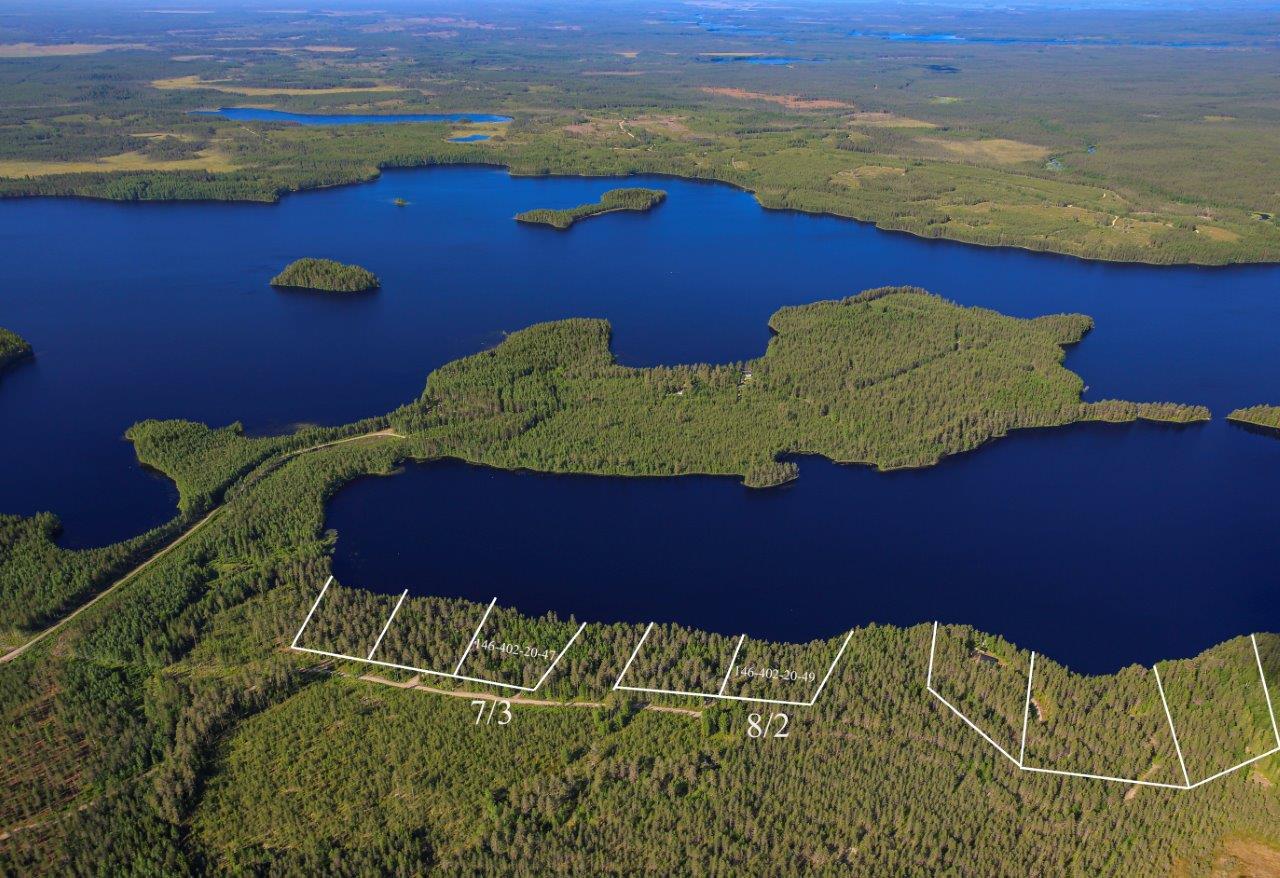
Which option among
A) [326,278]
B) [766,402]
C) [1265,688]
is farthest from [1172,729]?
[326,278]

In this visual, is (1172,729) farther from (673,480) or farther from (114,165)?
(114,165)

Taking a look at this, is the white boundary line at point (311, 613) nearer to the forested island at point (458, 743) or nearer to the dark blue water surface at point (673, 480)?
the forested island at point (458, 743)

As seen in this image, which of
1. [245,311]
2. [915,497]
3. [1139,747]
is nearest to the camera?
[1139,747]

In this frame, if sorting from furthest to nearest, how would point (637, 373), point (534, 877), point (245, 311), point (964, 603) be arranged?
point (245, 311)
point (637, 373)
point (964, 603)
point (534, 877)

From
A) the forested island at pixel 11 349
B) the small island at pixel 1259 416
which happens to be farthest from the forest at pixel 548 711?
the forested island at pixel 11 349

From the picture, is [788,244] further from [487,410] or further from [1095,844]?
[1095,844]

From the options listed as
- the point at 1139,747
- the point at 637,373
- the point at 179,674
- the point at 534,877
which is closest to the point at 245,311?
the point at 637,373
